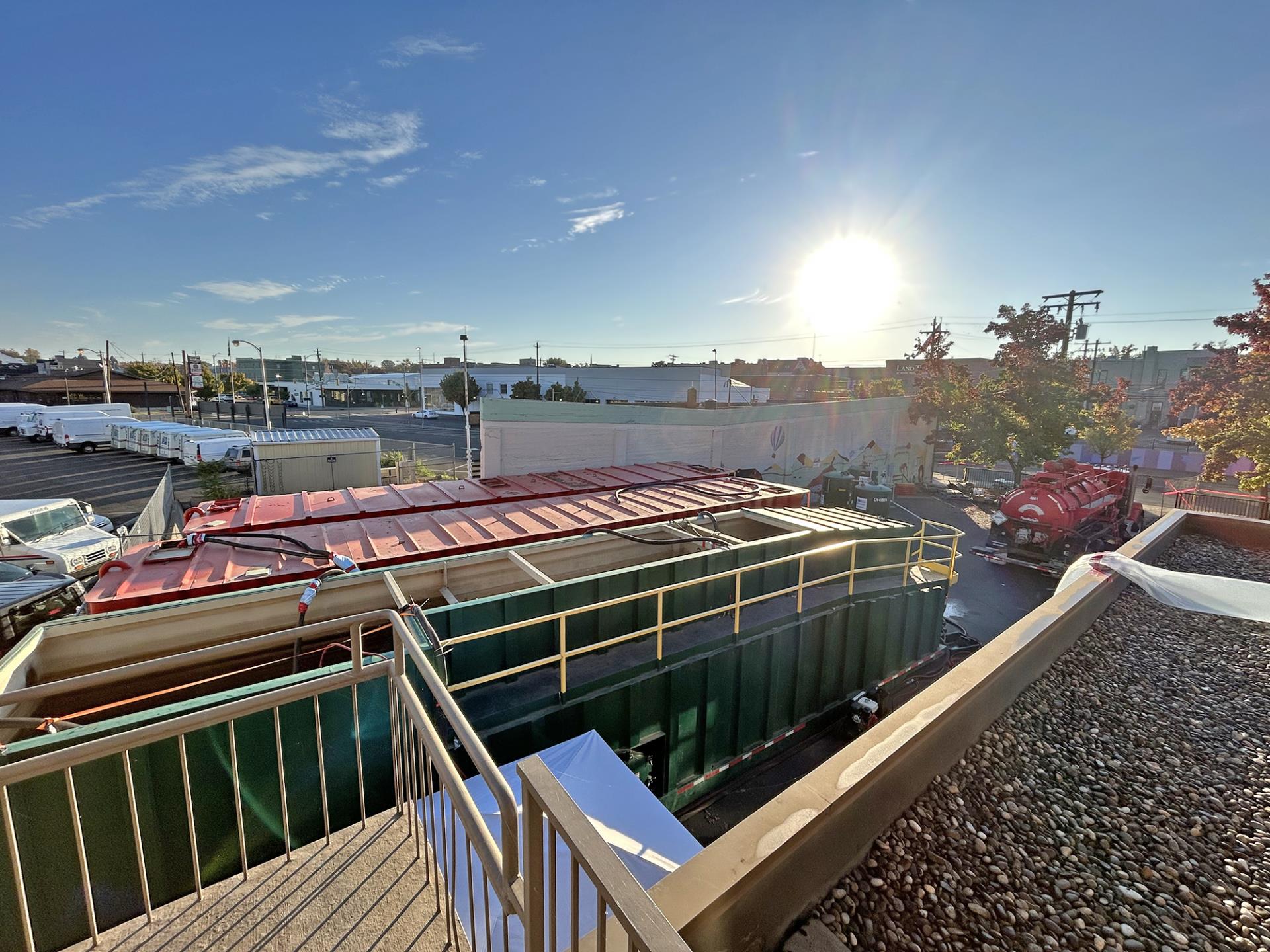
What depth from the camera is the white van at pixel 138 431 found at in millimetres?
31156

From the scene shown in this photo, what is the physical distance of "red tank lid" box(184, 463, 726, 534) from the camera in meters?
8.73

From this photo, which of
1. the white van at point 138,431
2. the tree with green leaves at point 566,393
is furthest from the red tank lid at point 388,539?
the tree with green leaves at point 566,393

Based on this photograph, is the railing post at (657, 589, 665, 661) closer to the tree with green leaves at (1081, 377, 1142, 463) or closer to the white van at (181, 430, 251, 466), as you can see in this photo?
the white van at (181, 430, 251, 466)

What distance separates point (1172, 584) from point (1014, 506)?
10.7m

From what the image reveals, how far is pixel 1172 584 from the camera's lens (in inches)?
354

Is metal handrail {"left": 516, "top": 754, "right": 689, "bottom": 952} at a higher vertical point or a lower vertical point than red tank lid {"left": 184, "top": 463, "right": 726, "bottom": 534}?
higher

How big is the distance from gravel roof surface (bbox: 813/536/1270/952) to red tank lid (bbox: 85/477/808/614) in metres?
5.90

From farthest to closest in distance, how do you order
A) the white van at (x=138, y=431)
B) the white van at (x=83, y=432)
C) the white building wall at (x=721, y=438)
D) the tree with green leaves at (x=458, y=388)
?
the tree with green leaves at (x=458, y=388) < the white van at (x=83, y=432) < the white van at (x=138, y=431) < the white building wall at (x=721, y=438)

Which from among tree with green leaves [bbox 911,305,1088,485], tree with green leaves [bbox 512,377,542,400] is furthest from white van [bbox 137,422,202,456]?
tree with green leaves [bbox 911,305,1088,485]

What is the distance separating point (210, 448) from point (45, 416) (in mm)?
24814

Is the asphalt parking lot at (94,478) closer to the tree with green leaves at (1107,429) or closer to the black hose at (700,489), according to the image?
the black hose at (700,489)

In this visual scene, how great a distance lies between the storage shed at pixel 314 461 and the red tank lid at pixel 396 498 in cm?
564

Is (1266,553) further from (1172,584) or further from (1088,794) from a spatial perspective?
(1088,794)

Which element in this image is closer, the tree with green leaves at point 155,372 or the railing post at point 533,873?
the railing post at point 533,873
